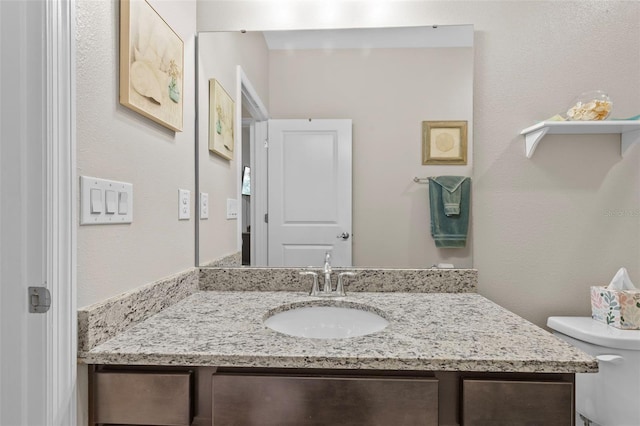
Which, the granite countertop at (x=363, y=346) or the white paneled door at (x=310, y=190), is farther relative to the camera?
the white paneled door at (x=310, y=190)

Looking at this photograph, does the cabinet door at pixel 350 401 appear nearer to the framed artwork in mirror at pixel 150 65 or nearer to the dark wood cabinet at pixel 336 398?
the dark wood cabinet at pixel 336 398

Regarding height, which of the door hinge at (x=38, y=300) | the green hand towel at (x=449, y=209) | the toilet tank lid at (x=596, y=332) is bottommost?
the toilet tank lid at (x=596, y=332)

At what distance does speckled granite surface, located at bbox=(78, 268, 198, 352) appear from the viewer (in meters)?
0.84

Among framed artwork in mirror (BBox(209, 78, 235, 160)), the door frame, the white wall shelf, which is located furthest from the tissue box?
framed artwork in mirror (BBox(209, 78, 235, 160))

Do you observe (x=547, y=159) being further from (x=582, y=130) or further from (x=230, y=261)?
(x=230, y=261)

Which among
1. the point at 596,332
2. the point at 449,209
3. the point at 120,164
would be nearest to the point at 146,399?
the point at 120,164

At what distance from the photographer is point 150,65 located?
3.69 feet

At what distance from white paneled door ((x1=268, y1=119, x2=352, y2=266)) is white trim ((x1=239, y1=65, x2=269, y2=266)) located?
0.10ft

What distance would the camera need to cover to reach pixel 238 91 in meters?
1.58

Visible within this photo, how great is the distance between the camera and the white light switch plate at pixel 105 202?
2.81ft

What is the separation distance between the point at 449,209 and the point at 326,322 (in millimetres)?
631

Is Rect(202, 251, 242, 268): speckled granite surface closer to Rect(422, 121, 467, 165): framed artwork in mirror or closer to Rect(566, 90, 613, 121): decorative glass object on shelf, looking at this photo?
Rect(422, 121, 467, 165): framed artwork in mirror

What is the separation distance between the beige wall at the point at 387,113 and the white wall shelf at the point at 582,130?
218mm

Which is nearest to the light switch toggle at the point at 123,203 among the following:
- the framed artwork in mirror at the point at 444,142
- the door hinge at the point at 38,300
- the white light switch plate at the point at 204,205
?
the door hinge at the point at 38,300
